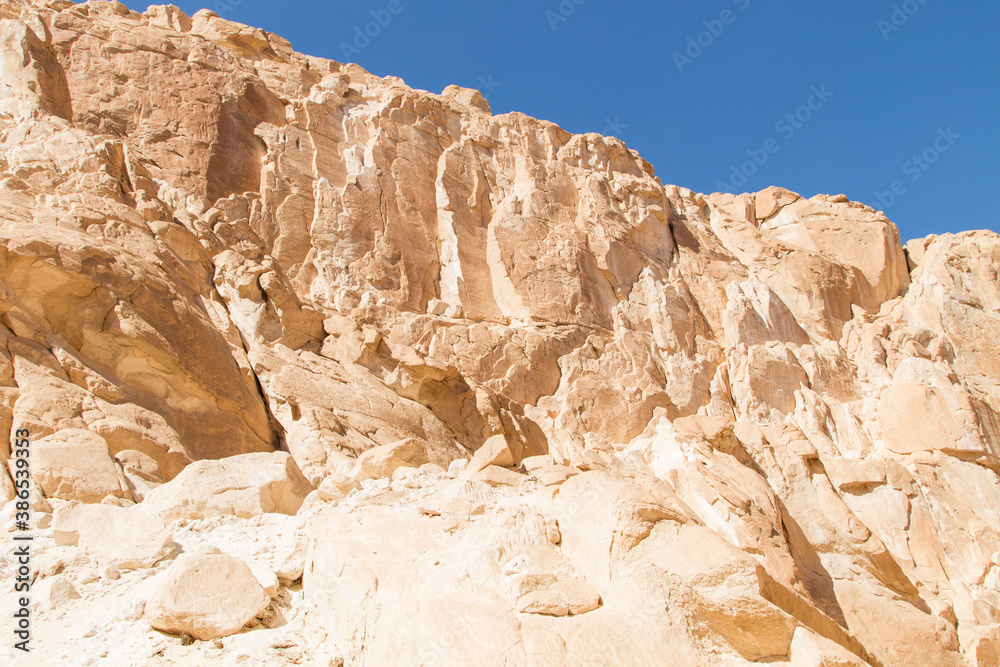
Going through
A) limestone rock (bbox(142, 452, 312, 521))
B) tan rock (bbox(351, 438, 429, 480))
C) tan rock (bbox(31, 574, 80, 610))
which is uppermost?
tan rock (bbox(351, 438, 429, 480))

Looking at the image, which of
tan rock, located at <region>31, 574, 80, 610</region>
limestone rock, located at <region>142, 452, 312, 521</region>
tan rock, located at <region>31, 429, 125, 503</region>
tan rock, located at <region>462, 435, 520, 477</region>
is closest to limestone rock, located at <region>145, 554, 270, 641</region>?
tan rock, located at <region>31, 574, 80, 610</region>

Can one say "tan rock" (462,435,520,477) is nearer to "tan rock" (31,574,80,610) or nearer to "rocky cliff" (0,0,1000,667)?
"rocky cliff" (0,0,1000,667)

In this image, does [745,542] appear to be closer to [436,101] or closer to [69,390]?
[69,390]

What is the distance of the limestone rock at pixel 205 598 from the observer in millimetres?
4758

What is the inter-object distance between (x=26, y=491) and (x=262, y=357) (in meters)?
6.26

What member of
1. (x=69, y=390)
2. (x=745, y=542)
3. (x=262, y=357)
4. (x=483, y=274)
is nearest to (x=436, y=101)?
(x=483, y=274)

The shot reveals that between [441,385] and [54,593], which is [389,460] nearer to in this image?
[54,593]

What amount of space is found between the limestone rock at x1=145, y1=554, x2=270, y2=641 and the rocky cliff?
2cm

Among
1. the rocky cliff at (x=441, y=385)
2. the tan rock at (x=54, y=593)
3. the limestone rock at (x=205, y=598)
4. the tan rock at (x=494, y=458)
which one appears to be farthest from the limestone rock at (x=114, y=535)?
the tan rock at (x=494, y=458)

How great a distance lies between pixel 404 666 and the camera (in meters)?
4.21

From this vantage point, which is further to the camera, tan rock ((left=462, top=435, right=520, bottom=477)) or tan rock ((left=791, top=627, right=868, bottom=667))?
tan rock ((left=462, top=435, right=520, bottom=477))

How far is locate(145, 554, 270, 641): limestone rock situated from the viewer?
476cm

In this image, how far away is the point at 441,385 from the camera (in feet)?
47.5

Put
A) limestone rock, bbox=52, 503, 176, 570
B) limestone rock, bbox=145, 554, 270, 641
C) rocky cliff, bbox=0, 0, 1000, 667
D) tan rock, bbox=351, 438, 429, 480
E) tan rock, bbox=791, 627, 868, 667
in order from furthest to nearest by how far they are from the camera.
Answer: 1. tan rock, bbox=351, 438, 429, 480
2. limestone rock, bbox=52, 503, 176, 570
3. rocky cliff, bbox=0, 0, 1000, 667
4. limestone rock, bbox=145, 554, 270, 641
5. tan rock, bbox=791, 627, 868, 667
